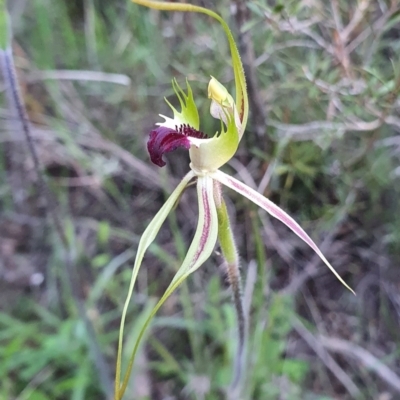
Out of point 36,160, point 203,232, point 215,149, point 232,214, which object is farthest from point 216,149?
point 232,214

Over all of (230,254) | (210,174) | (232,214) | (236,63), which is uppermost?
(236,63)

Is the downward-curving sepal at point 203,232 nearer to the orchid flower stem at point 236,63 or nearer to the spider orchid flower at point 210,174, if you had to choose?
the spider orchid flower at point 210,174

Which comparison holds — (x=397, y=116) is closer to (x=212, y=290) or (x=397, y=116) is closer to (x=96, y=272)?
(x=212, y=290)

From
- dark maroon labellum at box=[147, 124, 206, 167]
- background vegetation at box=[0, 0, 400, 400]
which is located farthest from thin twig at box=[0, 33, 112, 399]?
dark maroon labellum at box=[147, 124, 206, 167]

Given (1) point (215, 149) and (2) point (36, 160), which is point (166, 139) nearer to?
(1) point (215, 149)

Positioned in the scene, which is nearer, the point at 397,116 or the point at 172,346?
the point at 397,116

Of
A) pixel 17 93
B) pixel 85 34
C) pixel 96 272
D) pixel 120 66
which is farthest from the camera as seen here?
pixel 85 34

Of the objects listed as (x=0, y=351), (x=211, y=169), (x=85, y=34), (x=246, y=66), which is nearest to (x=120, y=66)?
(x=85, y=34)

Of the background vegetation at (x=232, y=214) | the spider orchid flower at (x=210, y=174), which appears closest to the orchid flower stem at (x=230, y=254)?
the spider orchid flower at (x=210, y=174)
